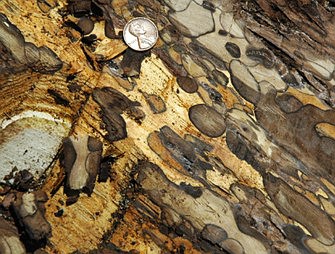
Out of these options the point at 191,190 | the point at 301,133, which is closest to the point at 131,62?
the point at 191,190

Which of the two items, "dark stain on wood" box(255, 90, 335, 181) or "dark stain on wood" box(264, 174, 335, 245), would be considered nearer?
"dark stain on wood" box(264, 174, 335, 245)

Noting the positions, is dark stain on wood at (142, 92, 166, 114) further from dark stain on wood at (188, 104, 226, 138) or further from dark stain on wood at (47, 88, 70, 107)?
dark stain on wood at (47, 88, 70, 107)

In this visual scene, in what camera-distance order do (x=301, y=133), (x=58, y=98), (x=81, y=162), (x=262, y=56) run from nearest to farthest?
1. (x=81, y=162)
2. (x=58, y=98)
3. (x=301, y=133)
4. (x=262, y=56)

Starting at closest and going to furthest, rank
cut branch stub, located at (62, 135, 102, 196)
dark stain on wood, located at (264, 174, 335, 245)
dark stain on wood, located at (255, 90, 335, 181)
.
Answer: cut branch stub, located at (62, 135, 102, 196)
dark stain on wood, located at (264, 174, 335, 245)
dark stain on wood, located at (255, 90, 335, 181)

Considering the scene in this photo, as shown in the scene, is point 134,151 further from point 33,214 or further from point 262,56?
point 262,56

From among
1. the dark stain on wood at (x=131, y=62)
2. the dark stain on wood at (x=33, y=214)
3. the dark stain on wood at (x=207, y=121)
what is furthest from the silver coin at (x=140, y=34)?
the dark stain on wood at (x=33, y=214)

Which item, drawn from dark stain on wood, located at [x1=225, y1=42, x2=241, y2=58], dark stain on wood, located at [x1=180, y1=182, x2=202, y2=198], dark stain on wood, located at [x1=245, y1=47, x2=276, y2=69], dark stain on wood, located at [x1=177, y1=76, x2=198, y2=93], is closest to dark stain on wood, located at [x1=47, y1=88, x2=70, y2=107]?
dark stain on wood, located at [x1=177, y1=76, x2=198, y2=93]
